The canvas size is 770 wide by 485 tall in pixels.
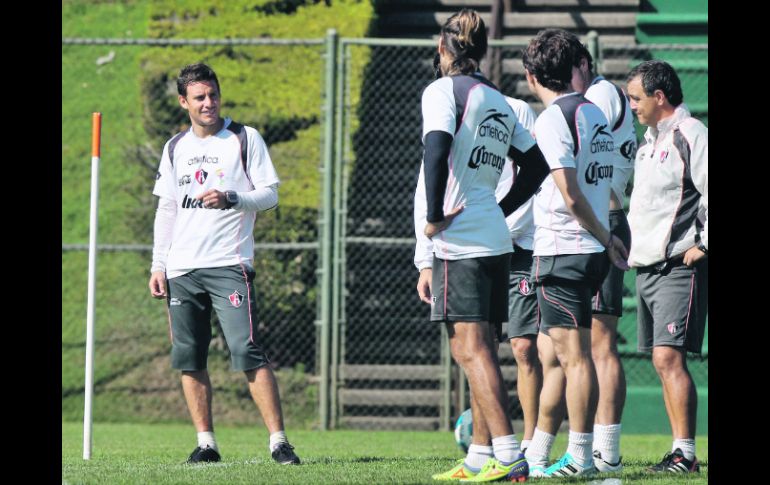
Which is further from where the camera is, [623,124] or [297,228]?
[297,228]

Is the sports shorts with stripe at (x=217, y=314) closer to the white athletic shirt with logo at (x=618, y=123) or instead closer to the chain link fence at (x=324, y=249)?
the white athletic shirt with logo at (x=618, y=123)

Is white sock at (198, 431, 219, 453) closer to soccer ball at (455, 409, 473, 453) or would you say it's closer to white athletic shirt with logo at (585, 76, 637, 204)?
soccer ball at (455, 409, 473, 453)

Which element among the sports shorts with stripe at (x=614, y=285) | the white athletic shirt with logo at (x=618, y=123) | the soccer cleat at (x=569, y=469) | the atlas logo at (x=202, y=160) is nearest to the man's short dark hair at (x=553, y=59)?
the white athletic shirt with logo at (x=618, y=123)

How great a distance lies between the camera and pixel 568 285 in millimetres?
5957

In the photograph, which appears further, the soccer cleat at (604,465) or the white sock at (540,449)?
the soccer cleat at (604,465)

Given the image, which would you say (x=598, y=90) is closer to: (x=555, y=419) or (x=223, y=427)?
(x=555, y=419)

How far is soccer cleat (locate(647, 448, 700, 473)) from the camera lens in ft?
21.8

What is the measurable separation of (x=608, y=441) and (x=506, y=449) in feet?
3.97

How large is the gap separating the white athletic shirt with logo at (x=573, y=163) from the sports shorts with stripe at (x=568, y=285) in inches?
2.0

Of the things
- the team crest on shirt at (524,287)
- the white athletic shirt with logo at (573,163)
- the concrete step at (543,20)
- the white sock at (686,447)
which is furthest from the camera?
the concrete step at (543,20)

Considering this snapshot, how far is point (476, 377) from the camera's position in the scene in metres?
5.62

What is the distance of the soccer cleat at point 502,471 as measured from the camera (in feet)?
18.2
